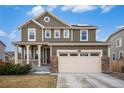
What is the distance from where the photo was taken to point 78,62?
1296 inches

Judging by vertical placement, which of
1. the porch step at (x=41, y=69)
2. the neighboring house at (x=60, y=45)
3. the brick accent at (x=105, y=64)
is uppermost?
the neighboring house at (x=60, y=45)

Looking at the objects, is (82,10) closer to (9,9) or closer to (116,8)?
(116,8)

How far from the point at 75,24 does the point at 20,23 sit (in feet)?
22.3

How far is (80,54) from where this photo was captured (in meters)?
33.3

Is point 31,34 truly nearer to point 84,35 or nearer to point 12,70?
point 84,35

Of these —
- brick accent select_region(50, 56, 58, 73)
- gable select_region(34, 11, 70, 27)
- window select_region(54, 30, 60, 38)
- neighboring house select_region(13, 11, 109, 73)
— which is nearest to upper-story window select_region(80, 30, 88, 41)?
neighboring house select_region(13, 11, 109, 73)

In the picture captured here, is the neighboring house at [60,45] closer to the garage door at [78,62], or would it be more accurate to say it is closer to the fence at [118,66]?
the garage door at [78,62]

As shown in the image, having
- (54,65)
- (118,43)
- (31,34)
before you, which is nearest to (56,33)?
(31,34)

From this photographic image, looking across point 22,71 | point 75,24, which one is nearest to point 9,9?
point 75,24

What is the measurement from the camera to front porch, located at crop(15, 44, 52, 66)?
3569 centimetres

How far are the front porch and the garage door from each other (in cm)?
347

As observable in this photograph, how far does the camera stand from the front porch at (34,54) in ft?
117

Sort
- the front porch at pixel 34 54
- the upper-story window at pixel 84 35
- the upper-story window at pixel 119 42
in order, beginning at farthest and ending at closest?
1. the upper-story window at pixel 119 42
2. the upper-story window at pixel 84 35
3. the front porch at pixel 34 54

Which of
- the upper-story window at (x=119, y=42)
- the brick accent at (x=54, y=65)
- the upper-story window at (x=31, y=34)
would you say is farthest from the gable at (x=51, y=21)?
the upper-story window at (x=119, y=42)
